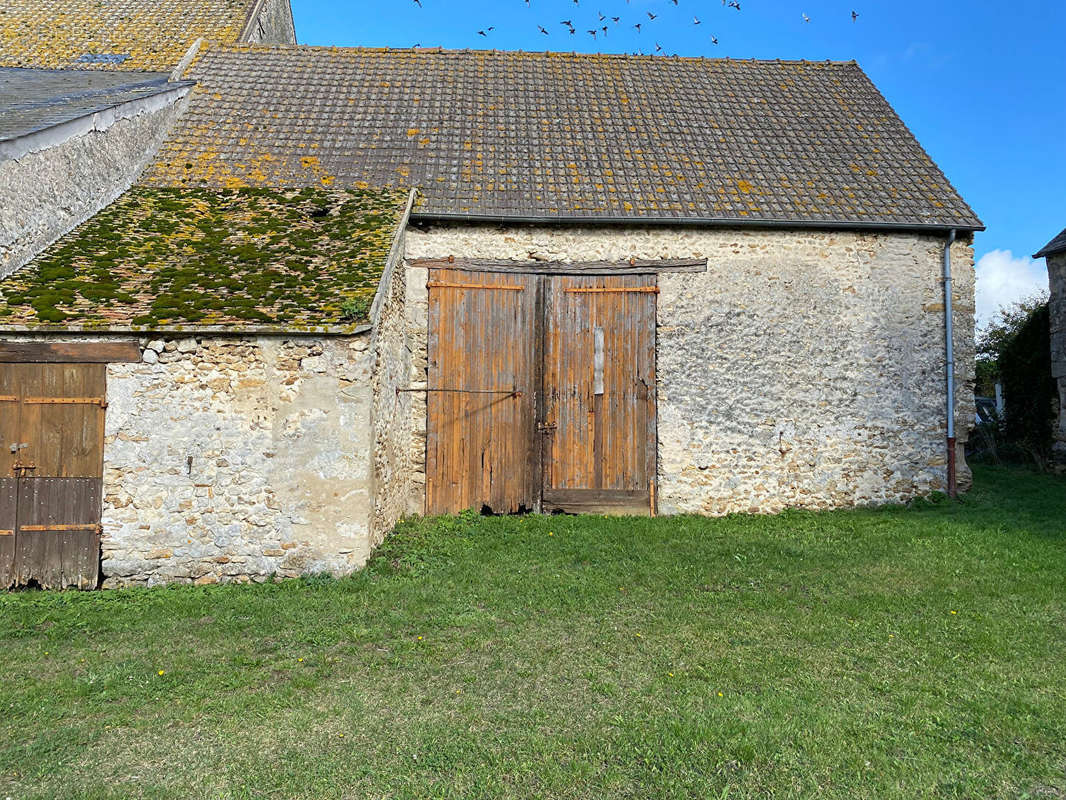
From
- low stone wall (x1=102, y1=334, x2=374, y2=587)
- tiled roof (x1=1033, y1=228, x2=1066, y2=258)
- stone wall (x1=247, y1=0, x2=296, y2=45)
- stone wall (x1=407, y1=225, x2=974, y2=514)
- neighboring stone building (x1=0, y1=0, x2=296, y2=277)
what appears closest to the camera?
low stone wall (x1=102, y1=334, x2=374, y2=587)

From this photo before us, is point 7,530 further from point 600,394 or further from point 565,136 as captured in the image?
point 565,136

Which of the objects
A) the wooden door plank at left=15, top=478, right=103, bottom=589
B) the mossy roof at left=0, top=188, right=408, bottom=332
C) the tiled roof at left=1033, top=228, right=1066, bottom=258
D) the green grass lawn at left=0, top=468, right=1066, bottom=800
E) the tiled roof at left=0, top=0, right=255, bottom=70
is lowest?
the green grass lawn at left=0, top=468, right=1066, bottom=800

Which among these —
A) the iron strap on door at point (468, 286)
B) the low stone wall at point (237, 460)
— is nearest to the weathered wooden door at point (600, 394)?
the iron strap on door at point (468, 286)

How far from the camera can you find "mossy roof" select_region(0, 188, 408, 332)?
638 cm

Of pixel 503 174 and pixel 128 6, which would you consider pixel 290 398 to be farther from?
pixel 128 6

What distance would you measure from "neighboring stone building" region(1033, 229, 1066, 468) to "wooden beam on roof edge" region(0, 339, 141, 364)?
13166mm

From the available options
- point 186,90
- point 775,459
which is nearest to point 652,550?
point 775,459

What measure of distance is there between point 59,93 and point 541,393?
24.3 ft

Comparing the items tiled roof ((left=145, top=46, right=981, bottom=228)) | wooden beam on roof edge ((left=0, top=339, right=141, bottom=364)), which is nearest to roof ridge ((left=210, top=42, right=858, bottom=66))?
tiled roof ((left=145, top=46, right=981, bottom=228))

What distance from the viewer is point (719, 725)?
3.66m

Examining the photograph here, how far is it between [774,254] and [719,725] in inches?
269

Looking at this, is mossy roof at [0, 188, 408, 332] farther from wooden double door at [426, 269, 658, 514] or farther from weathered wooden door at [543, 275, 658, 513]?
weathered wooden door at [543, 275, 658, 513]

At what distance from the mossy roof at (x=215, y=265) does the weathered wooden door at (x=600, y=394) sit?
8.33 ft

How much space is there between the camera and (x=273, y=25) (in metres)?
15.3
